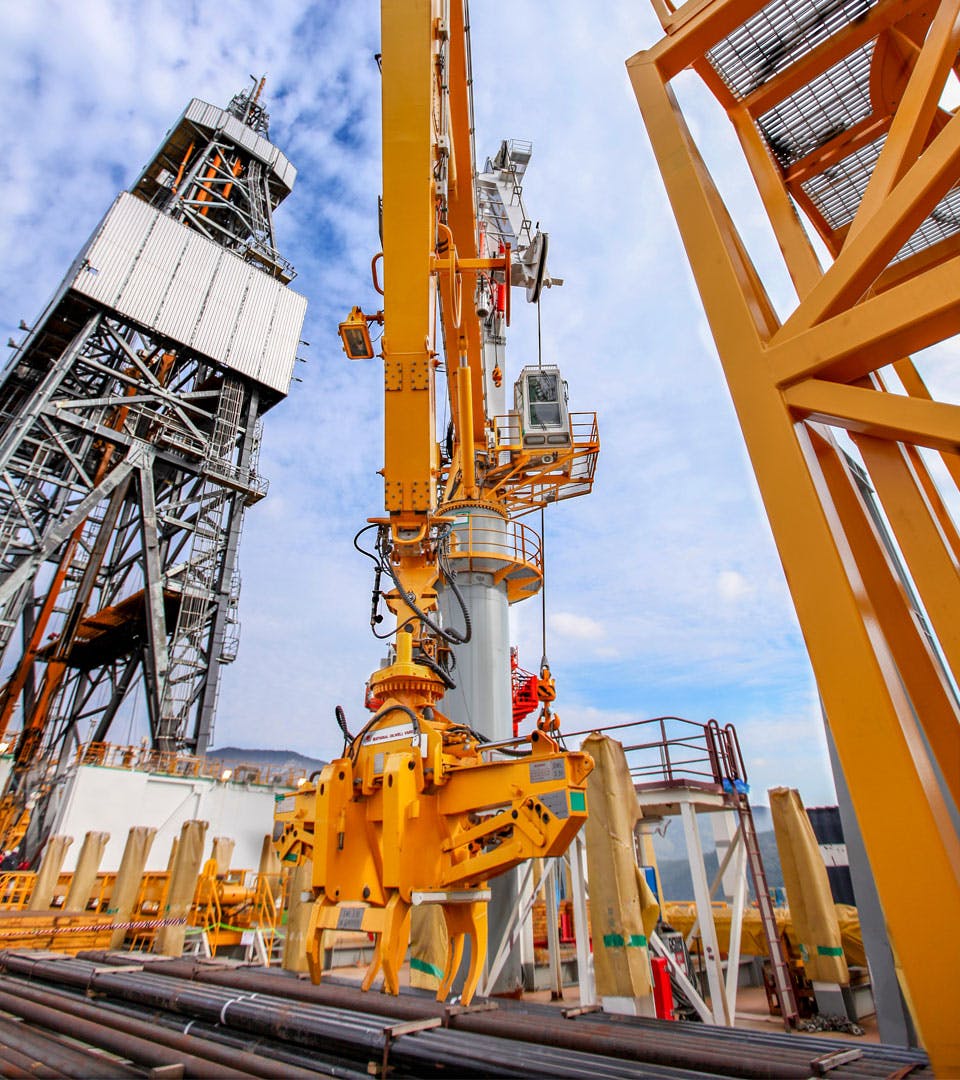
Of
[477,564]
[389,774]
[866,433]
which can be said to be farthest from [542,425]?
[866,433]

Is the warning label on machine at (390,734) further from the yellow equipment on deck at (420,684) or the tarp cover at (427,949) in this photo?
the tarp cover at (427,949)

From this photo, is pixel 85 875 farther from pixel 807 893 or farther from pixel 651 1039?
pixel 651 1039

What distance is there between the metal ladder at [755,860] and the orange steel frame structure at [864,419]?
6.11 meters

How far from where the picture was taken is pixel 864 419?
1.94 meters

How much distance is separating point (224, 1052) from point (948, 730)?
3809 millimetres

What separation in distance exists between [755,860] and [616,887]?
2.06 m

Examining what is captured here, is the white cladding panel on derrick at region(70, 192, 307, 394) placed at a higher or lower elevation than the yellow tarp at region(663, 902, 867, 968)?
higher

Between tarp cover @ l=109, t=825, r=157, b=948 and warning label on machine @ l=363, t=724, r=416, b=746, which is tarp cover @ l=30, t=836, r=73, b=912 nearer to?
tarp cover @ l=109, t=825, r=157, b=948

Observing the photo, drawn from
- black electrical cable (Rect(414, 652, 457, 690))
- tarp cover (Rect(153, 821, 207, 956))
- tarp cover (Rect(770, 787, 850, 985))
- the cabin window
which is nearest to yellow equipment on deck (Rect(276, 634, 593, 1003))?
black electrical cable (Rect(414, 652, 457, 690))

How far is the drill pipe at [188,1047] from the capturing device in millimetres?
2922

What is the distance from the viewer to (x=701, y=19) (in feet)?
9.26

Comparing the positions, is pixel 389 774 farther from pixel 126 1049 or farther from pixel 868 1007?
pixel 868 1007

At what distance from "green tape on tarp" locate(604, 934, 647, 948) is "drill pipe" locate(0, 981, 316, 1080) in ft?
15.4

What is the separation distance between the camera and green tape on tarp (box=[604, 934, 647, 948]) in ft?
22.1
